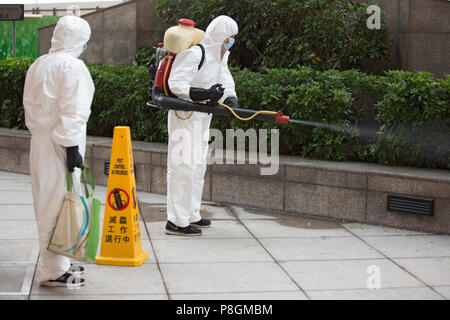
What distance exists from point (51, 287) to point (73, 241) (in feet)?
1.51

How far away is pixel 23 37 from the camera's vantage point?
20969 mm

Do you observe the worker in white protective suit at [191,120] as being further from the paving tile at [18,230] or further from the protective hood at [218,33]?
the paving tile at [18,230]

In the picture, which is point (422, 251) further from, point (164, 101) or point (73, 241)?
point (73, 241)

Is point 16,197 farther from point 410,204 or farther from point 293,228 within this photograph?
point 410,204

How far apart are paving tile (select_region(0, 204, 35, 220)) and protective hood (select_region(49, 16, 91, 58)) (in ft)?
9.24

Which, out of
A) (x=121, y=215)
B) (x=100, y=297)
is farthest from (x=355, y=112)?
(x=100, y=297)

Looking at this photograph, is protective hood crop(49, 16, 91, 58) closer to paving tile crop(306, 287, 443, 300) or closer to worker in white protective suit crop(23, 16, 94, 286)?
worker in white protective suit crop(23, 16, 94, 286)

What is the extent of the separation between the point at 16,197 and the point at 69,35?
3904mm

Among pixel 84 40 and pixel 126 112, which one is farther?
pixel 126 112

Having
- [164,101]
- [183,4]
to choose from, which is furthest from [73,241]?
[183,4]

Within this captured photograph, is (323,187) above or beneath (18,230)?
above

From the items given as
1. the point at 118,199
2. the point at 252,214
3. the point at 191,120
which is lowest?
the point at 252,214

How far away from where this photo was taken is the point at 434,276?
550 cm

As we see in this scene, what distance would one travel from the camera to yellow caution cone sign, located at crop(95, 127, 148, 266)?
18.4 feet
